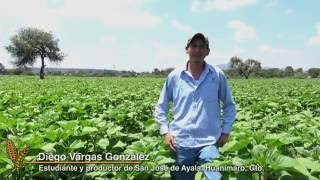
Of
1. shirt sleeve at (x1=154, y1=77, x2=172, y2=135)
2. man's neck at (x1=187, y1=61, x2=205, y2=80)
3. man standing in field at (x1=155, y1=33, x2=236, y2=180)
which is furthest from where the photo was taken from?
shirt sleeve at (x1=154, y1=77, x2=172, y2=135)

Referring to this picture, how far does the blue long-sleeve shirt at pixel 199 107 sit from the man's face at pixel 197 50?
143 mm

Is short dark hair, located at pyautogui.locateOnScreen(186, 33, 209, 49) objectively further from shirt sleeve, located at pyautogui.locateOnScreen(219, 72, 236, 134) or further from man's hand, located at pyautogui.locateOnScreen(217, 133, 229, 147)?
man's hand, located at pyautogui.locateOnScreen(217, 133, 229, 147)

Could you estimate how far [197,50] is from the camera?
4719mm

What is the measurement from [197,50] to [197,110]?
571mm

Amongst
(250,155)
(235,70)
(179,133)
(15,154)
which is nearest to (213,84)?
(179,133)

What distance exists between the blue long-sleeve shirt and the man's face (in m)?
0.14

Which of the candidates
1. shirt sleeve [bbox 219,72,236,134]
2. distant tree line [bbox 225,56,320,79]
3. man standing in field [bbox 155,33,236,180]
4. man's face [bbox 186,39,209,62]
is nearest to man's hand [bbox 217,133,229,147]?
man standing in field [bbox 155,33,236,180]

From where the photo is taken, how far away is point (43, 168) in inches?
172

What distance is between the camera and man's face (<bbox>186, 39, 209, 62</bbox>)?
15.4 ft

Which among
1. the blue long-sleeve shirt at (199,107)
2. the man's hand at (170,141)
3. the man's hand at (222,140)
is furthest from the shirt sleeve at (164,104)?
the man's hand at (222,140)

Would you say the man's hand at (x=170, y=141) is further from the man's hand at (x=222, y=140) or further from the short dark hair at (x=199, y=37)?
the short dark hair at (x=199, y=37)

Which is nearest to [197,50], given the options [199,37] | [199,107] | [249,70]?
[199,37]

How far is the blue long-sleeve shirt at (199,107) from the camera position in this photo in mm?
4680

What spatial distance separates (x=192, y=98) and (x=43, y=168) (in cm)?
153
